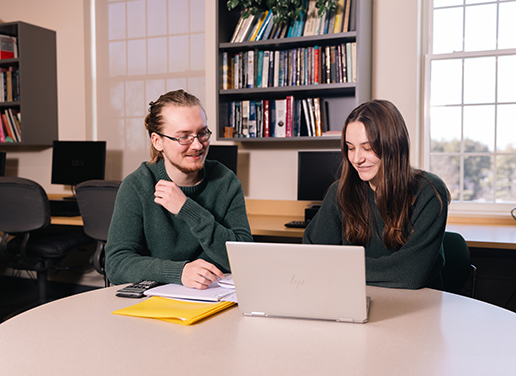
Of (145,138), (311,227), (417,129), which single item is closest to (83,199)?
(145,138)

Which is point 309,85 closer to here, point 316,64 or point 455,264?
point 316,64

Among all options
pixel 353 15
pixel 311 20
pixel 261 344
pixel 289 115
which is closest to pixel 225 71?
pixel 289 115

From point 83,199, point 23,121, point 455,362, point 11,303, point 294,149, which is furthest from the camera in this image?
point 23,121

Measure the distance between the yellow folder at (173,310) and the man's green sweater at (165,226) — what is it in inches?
7.9

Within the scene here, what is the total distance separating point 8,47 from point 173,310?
357 cm

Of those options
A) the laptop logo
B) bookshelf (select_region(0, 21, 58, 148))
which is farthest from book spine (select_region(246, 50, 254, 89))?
the laptop logo

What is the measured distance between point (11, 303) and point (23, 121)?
4.69ft

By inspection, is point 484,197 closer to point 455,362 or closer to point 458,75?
point 458,75

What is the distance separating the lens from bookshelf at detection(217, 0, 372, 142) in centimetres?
268

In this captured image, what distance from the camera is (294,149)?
3148 mm

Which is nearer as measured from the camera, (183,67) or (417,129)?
(417,129)

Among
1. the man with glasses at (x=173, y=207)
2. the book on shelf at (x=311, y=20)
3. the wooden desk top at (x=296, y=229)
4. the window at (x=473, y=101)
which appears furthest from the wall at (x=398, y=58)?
the man with glasses at (x=173, y=207)

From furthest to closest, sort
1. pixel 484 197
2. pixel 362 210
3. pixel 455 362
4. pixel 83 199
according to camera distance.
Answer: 1. pixel 484 197
2. pixel 83 199
3. pixel 362 210
4. pixel 455 362

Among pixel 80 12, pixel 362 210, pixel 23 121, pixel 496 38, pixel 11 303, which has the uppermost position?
pixel 80 12
